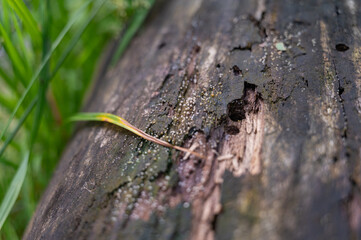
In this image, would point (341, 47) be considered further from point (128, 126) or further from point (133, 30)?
point (133, 30)

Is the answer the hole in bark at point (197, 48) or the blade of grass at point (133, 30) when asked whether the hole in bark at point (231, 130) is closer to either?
the hole in bark at point (197, 48)

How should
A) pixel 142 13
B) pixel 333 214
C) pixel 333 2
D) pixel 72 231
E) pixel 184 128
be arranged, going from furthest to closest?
pixel 142 13, pixel 333 2, pixel 184 128, pixel 72 231, pixel 333 214

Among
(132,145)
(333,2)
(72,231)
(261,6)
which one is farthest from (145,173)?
(333,2)

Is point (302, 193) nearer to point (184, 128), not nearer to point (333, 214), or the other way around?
point (333, 214)

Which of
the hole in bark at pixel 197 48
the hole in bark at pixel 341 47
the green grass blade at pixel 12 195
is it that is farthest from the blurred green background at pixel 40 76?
the hole in bark at pixel 341 47

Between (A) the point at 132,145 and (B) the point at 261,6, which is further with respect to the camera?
(B) the point at 261,6

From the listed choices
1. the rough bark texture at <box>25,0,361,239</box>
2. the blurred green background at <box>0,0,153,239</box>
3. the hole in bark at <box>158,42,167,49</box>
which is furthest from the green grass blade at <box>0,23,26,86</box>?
the hole in bark at <box>158,42,167,49</box>

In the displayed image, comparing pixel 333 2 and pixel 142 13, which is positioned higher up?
pixel 142 13

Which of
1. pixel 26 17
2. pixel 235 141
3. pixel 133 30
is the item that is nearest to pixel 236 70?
pixel 235 141
